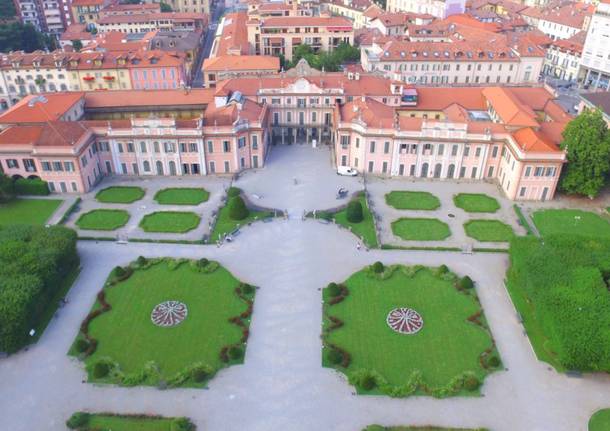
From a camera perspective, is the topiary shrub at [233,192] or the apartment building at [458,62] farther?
the apartment building at [458,62]

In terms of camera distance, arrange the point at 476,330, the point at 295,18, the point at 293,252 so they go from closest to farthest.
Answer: the point at 476,330 → the point at 293,252 → the point at 295,18

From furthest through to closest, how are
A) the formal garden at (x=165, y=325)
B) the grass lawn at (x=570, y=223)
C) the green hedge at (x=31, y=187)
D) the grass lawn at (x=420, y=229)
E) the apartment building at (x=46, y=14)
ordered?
the apartment building at (x=46, y=14) < the green hedge at (x=31, y=187) < the grass lawn at (x=570, y=223) < the grass lawn at (x=420, y=229) < the formal garden at (x=165, y=325)

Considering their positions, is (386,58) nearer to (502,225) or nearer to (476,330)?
(502,225)

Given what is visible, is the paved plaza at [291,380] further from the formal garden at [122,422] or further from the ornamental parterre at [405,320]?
A: the ornamental parterre at [405,320]

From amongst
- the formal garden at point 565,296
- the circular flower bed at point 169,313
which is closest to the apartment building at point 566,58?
the formal garden at point 565,296

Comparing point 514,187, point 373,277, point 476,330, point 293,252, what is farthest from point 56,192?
point 514,187

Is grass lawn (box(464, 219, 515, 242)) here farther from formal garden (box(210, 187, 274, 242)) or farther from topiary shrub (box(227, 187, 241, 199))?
topiary shrub (box(227, 187, 241, 199))

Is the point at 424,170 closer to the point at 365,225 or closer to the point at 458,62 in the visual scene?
the point at 365,225
